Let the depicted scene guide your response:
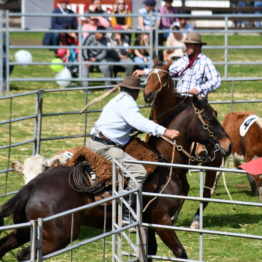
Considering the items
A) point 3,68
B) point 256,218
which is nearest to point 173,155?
point 256,218

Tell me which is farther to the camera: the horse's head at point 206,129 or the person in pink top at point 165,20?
the person in pink top at point 165,20

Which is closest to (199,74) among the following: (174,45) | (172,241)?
(172,241)

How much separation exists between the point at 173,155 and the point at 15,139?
5817 mm

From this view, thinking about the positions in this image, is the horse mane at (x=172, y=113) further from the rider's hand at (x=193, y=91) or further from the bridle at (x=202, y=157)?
the rider's hand at (x=193, y=91)

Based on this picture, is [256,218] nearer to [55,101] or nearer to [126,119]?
[126,119]

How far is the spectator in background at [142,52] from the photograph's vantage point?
20.1 meters

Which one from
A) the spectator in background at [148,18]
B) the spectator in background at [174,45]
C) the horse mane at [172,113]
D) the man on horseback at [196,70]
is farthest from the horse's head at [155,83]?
the spectator in background at [174,45]

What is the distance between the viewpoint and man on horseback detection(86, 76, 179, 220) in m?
8.52

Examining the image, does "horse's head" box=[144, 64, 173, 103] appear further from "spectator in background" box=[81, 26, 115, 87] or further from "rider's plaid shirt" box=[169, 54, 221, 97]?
"spectator in background" box=[81, 26, 115, 87]

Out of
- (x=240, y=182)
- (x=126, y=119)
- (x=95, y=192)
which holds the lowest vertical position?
(x=240, y=182)

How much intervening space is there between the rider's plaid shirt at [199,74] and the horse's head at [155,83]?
987 mm

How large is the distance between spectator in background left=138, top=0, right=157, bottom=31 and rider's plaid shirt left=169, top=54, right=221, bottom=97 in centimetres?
823

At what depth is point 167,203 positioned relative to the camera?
28.0 feet

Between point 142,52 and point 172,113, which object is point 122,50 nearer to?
point 142,52
